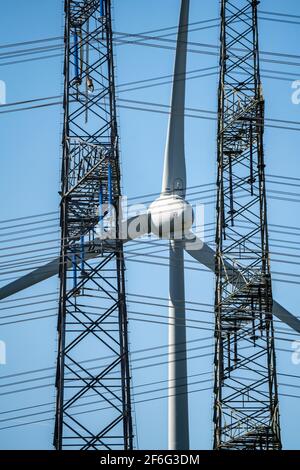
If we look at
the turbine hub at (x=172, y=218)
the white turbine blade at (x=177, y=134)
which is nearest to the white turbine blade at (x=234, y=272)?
the turbine hub at (x=172, y=218)

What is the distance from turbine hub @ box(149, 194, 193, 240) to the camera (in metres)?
56.1

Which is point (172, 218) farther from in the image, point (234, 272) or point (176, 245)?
point (234, 272)

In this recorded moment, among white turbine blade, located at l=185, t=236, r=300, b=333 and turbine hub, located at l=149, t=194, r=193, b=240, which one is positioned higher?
turbine hub, located at l=149, t=194, r=193, b=240

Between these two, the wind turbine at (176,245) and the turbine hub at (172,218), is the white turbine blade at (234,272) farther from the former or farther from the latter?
the turbine hub at (172,218)

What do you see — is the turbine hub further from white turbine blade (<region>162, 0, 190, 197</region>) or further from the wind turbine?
white turbine blade (<region>162, 0, 190, 197</region>)

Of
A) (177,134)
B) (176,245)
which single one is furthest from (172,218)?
(177,134)

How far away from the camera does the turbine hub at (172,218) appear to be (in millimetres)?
56094

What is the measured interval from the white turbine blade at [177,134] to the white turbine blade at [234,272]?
9.81 ft

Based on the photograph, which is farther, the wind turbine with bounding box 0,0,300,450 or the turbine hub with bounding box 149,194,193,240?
the turbine hub with bounding box 149,194,193,240

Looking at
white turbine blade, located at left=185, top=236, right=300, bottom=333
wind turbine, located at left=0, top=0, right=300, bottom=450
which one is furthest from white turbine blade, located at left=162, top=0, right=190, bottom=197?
white turbine blade, located at left=185, top=236, right=300, bottom=333

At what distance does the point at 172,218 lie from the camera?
184ft

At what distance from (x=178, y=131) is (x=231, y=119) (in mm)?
2678
